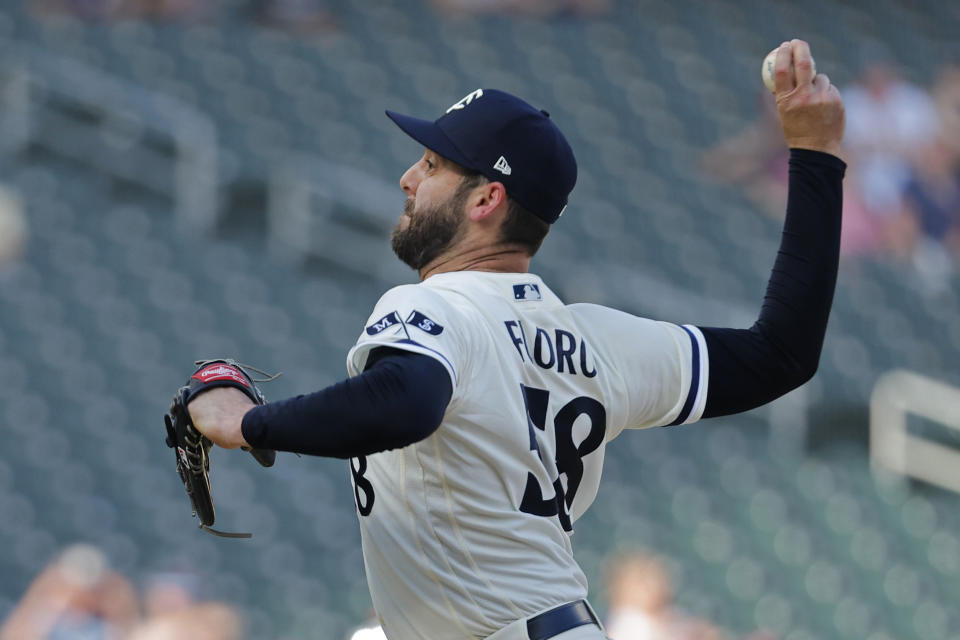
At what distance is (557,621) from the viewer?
1.88 meters

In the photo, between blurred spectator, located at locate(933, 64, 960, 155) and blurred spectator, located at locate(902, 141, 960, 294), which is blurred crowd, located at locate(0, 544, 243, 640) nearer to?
blurred spectator, located at locate(902, 141, 960, 294)

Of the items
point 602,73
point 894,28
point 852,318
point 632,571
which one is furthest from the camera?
point 894,28

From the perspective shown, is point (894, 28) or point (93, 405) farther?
point (894, 28)

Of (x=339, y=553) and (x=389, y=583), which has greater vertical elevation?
(x=389, y=583)

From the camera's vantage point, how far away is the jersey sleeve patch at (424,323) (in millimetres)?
1683

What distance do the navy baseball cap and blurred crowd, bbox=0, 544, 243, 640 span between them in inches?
153

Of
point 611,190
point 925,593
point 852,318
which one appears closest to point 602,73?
point 611,190

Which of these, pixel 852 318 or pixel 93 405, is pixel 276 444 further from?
pixel 852 318

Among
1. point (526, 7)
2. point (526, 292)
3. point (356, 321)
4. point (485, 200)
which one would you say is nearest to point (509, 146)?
point (485, 200)

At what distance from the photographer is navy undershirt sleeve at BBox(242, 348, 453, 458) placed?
62.4 inches

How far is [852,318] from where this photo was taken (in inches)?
310

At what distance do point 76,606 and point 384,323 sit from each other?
161 inches

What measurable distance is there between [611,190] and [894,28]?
324cm

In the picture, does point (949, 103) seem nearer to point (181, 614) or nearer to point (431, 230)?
point (181, 614)
